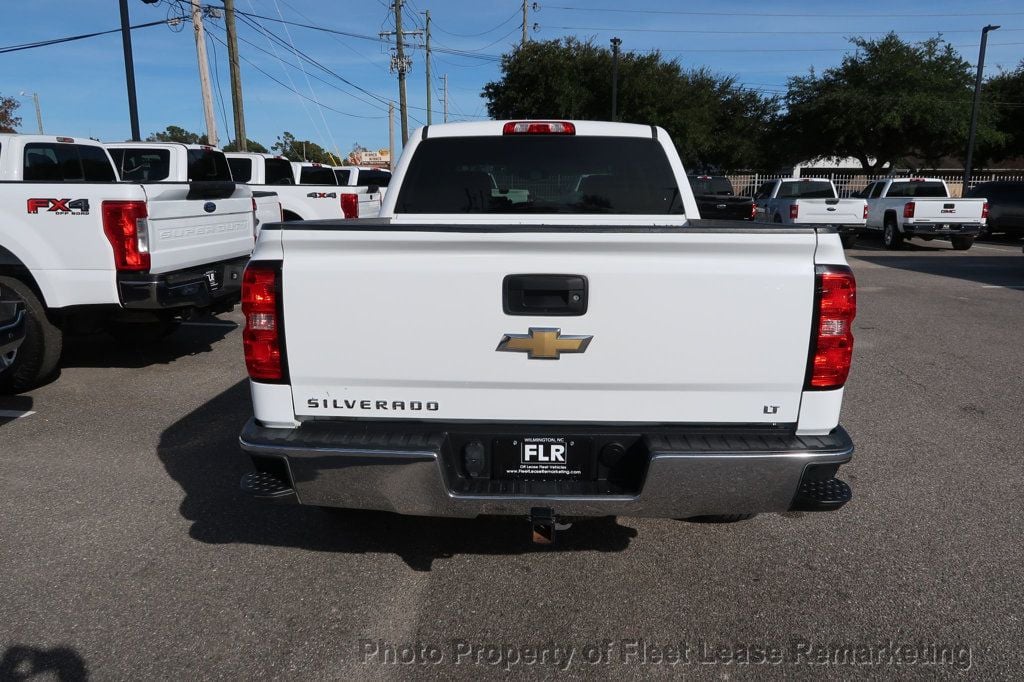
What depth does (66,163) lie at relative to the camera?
7180 millimetres

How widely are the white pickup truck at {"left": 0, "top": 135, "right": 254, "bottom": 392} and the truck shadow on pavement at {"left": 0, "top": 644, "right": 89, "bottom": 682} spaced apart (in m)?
3.64

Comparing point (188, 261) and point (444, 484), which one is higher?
point (188, 261)

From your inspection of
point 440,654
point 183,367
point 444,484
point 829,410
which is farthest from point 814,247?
point 183,367

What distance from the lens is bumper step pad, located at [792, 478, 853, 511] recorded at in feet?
9.39

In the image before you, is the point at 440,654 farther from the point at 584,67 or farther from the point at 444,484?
the point at 584,67

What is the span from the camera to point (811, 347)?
2.78 meters

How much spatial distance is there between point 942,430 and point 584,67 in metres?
38.4

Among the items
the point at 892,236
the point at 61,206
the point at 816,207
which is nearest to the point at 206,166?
the point at 61,206

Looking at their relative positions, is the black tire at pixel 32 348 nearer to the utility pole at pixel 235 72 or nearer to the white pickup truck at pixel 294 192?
the white pickup truck at pixel 294 192

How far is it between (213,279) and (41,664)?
14.9 ft

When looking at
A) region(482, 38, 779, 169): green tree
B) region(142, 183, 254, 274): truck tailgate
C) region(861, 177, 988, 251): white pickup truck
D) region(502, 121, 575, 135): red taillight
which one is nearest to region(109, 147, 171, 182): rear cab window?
region(142, 183, 254, 274): truck tailgate

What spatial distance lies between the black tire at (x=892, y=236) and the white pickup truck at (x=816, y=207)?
3.42ft

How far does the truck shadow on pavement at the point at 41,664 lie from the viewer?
2734 mm

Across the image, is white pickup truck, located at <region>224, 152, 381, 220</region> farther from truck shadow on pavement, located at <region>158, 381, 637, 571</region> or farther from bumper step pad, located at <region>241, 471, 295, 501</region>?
bumper step pad, located at <region>241, 471, 295, 501</region>
